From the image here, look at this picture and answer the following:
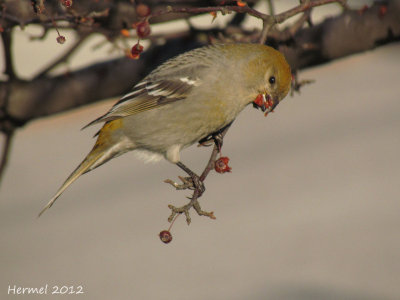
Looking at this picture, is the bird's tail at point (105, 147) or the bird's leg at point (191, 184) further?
the bird's tail at point (105, 147)

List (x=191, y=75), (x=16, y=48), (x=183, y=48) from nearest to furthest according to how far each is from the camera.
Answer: (x=191, y=75) → (x=183, y=48) → (x=16, y=48)

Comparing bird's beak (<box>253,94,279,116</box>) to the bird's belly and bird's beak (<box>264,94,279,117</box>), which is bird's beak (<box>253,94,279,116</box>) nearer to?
bird's beak (<box>264,94,279,117</box>)

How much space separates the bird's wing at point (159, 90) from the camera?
4.09 metres

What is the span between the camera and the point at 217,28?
4660 millimetres

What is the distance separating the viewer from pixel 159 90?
4.16 m

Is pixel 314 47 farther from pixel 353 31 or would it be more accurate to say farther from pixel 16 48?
pixel 16 48

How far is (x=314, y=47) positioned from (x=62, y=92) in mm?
1721

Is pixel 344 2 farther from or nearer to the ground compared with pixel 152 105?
farther from the ground

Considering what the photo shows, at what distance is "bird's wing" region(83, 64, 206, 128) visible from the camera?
409 centimetres

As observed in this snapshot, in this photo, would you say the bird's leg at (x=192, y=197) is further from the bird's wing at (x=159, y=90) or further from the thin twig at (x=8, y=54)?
the thin twig at (x=8, y=54)

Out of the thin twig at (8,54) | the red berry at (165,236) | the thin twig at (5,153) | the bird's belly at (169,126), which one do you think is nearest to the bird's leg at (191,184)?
the red berry at (165,236)

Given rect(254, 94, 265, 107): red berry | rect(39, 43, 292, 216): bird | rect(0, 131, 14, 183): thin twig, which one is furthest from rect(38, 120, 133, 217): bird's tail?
rect(254, 94, 265, 107): red berry

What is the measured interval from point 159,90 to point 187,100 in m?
0.22

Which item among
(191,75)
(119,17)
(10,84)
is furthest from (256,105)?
(10,84)
